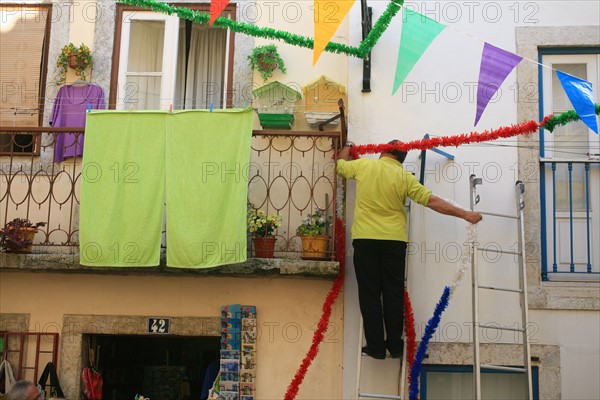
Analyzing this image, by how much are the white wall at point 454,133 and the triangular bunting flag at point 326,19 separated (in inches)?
48.4

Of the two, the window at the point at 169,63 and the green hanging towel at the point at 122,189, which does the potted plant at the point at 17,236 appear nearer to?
the green hanging towel at the point at 122,189

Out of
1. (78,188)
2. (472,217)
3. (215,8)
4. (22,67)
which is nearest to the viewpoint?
(215,8)

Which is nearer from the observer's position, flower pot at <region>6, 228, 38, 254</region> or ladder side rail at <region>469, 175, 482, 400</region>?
ladder side rail at <region>469, 175, 482, 400</region>

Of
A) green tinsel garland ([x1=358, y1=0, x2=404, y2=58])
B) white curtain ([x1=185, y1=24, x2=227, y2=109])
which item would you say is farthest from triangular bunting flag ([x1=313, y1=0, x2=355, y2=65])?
white curtain ([x1=185, y1=24, x2=227, y2=109])

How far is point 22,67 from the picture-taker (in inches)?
340

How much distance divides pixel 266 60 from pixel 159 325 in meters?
2.76

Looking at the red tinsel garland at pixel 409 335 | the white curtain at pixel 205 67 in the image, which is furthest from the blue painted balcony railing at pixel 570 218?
the white curtain at pixel 205 67

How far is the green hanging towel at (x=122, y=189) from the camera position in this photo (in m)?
7.46

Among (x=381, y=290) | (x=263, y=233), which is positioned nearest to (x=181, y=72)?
(x=263, y=233)

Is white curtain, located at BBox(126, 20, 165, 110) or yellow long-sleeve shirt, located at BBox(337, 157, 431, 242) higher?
white curtain, located at BBox(126, 20, 165, 110)

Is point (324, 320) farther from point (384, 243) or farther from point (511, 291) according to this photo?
point (511, 291)

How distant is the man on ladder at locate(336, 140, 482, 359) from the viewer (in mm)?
7090

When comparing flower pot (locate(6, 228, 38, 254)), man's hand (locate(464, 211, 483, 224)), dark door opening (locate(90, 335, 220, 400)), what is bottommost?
dark door opening (locate(90, 335, 220, 400))

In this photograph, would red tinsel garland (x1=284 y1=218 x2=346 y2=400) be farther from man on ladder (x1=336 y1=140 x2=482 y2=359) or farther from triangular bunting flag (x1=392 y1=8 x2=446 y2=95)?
triangular bunting flag (x1=392 y1=8 x2=446 y2=95)
